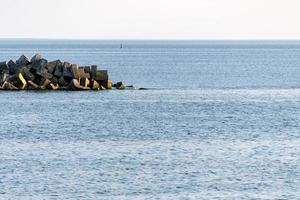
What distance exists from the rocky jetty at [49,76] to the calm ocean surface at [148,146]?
2268mm

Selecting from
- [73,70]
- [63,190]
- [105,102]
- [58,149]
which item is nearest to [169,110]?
[105,102]

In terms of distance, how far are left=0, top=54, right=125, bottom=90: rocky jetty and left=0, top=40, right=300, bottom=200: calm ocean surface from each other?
89.3 inches

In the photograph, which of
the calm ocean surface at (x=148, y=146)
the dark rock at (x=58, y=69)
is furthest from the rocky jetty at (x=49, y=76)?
the calm ocean surface at (x=148, y=146)

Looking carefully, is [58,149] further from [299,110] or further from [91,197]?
[299,110]

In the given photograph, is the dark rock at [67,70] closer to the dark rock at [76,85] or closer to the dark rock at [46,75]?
the dark rock at [76,85]

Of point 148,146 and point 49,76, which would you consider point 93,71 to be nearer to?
point 49,76

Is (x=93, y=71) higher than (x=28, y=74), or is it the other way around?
(x=93, y=71)

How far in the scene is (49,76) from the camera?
88812mm

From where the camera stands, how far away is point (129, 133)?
57000mm

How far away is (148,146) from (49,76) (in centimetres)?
4041

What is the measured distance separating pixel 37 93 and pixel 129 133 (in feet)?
106

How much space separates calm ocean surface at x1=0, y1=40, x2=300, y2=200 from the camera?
1464 inches

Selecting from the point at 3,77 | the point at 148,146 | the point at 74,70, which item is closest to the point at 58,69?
the point at 74,70

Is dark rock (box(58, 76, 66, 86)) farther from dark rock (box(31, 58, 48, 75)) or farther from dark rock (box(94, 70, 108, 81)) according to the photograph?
dark rock (box(94, 70, 108, 81))
